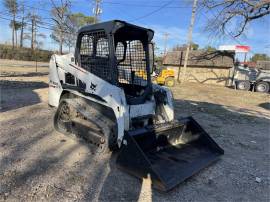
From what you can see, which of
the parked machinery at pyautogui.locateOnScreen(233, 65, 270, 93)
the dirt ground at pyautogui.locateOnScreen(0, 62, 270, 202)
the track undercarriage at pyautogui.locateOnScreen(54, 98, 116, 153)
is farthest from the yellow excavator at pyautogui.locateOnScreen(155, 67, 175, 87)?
the track undercarriage at pyautogui.locateOnScreen(54, 98, 116, 153)

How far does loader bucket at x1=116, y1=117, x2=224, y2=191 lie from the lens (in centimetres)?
333

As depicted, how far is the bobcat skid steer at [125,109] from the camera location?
3625mm

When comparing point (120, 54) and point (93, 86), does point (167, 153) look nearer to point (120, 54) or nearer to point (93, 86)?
point (93, 86)

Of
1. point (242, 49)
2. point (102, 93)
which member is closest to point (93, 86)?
point (102, 93)

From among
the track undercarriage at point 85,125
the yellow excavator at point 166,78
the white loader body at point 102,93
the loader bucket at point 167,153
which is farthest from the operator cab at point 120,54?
the yellow excavator at point 166,78

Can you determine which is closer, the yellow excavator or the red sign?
the yellow excavator

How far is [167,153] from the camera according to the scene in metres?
4.11

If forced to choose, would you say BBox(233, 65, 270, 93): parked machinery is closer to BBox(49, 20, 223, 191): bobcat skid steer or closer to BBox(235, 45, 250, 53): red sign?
BBox(235, 45, 250, 53): red sign

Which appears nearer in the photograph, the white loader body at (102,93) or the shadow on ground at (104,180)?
the shadow on ground at (104,180)

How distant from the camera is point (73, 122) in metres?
4.80

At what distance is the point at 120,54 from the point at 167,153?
209 cm

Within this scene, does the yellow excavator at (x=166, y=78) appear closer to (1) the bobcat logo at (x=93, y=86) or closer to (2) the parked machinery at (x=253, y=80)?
(2) the parked machinery at (x=253, y=80)

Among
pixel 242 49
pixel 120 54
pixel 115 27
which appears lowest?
pixel 120 54

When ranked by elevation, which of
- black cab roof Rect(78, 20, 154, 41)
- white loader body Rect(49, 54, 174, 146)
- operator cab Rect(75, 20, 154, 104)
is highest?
black cab roof Rect(78, 20, 154, 41)
